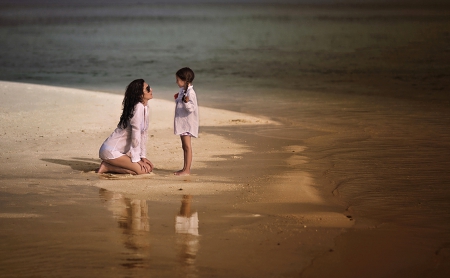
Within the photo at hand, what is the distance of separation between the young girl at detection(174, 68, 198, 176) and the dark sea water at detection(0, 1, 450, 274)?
4.75ft

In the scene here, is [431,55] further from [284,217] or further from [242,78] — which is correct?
[284,217]

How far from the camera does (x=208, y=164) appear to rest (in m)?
9.36

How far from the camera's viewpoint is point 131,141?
8.68 m

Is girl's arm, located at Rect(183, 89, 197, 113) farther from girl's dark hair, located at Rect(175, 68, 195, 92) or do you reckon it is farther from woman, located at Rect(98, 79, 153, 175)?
woman, located at Rect(98, 79, 153, 175)

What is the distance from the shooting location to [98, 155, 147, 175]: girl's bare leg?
855cm

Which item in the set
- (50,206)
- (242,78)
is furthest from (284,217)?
(242,78)

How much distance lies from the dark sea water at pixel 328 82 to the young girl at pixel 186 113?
1.45 m

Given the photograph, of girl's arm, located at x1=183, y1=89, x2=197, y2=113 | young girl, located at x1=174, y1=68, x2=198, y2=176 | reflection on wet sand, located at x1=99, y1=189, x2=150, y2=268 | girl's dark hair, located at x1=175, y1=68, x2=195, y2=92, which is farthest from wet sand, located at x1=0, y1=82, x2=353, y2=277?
girl's dark hair, located at x1=175, y1=68, x2=195, y2=92

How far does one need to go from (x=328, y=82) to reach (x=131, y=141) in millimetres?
13854

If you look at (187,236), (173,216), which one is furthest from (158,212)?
(187,236)

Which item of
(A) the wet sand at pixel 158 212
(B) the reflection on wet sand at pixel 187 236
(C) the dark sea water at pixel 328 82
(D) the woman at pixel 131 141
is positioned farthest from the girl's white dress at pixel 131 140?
(C) the dark sea water at pixel 328 82

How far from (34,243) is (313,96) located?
12.8 metres

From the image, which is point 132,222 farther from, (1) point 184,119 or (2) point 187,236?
(1) point 184,119

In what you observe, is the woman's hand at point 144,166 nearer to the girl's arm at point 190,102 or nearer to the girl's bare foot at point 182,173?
the girl's bare foot at point 182,173
